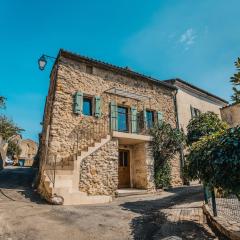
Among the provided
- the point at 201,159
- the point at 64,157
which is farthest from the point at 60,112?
the point at 201,159

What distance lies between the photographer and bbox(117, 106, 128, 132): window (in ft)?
39.4

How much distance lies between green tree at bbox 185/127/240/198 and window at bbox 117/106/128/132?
7.61 m

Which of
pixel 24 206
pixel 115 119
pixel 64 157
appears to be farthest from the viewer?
pixel 115 119

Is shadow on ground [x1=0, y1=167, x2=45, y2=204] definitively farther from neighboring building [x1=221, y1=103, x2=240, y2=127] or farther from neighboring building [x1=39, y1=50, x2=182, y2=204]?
neighboring building [x1=221, y1=103, x2=240, y2=127]

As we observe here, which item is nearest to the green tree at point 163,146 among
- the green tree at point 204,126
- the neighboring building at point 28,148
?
the green tree at point 204,126

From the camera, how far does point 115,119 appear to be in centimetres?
1143

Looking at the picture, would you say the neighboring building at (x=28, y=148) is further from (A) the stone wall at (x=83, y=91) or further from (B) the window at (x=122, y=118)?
(A) the stone wall at (x=83, y=91)

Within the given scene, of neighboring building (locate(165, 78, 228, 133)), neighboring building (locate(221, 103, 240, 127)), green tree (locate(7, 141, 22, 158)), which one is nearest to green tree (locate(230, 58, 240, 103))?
neighboring building (locate(165, 78, 228, 133))

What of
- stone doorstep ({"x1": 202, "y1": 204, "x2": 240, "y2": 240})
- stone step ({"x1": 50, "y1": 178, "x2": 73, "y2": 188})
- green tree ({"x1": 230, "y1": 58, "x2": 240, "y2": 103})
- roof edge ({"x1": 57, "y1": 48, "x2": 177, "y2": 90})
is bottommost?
stone doorstep ({"x1": 202, "y1": 204, "x2": 240, "y2": 240})

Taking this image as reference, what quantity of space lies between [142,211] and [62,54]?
8401 mm

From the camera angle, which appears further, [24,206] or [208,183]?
[24,206]

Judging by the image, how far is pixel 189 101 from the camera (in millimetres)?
15422

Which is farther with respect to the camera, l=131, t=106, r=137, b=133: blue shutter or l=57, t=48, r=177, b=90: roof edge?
l=131, t=106, r=137, b=133: blue shutter

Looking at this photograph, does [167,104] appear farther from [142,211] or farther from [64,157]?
[142,211]
